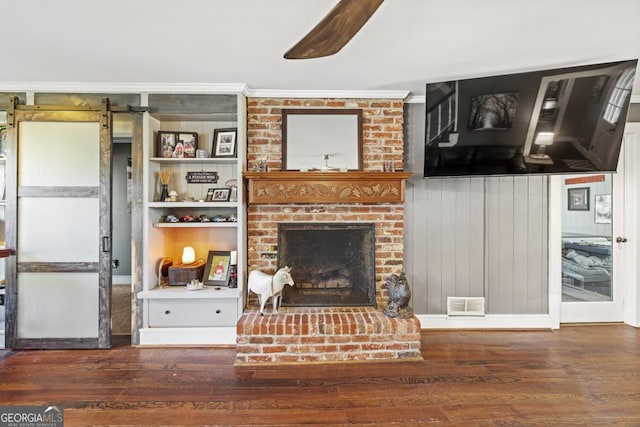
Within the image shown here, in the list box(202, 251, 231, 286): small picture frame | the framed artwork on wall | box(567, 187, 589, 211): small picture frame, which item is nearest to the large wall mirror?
box(202, 251, 231, 286): small picture frame

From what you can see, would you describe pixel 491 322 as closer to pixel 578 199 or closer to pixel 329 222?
pixel 578 199

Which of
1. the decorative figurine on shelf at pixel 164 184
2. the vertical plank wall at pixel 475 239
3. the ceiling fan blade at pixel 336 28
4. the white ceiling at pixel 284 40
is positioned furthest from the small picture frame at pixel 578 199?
the decorative figurine on shelf at pixel 164 184

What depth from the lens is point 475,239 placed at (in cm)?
338

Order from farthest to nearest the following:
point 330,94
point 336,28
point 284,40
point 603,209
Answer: point 603,209 < point 330,94 < point 284,40 < point 336,28

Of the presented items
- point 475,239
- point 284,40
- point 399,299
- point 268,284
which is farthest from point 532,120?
point 268,284

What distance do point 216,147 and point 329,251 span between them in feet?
4.61

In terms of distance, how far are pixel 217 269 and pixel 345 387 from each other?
60.3 inches

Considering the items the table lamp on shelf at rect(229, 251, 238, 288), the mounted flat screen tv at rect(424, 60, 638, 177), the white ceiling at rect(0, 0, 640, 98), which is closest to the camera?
the white ceiling at rect(0, 0, 640, 98)

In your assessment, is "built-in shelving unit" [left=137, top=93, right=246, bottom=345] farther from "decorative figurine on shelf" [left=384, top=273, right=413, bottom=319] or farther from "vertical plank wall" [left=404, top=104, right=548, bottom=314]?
"vertical plank wall" [left=404, top=104, right=548, bottom=314]

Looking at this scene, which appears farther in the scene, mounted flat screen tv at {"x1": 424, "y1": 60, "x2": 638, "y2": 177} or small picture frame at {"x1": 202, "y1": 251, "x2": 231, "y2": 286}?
small picture frame at {"x1": 202, "y1": 251, "x2": 231, "y2": 286}

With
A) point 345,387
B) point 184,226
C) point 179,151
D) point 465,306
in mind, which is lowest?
point 345,387

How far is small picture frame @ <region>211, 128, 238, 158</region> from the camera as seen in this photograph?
3179mm

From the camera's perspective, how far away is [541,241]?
3.40 meters

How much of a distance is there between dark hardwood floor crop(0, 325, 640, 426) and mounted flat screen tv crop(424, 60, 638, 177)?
1.47 metres
